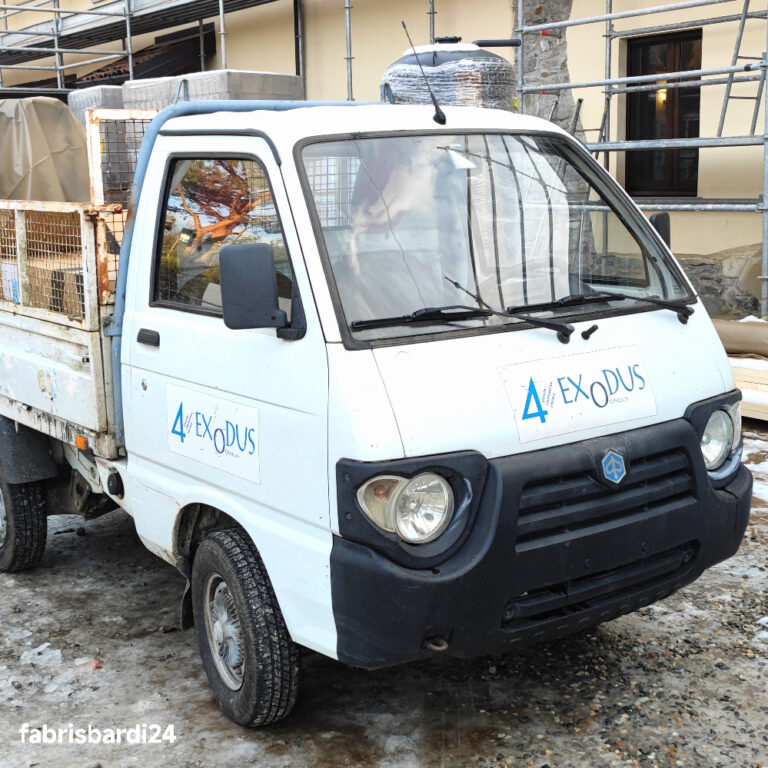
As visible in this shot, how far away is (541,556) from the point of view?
10.5 ft

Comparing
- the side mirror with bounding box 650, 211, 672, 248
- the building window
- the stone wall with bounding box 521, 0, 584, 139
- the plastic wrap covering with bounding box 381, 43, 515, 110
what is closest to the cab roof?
the side mirror with bounding box 650, 211, 672, 248

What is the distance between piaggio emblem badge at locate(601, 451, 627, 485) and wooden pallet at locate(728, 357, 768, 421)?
420cm

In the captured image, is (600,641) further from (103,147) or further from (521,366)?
(103,147)

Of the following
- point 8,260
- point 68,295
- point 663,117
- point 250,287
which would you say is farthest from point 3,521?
point 663,117

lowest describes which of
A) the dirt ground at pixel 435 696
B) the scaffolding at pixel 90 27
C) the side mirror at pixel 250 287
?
the dirt ground at pixel 435 696

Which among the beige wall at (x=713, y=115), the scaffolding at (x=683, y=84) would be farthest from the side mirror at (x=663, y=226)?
the beige wall at (x=713, y=115)

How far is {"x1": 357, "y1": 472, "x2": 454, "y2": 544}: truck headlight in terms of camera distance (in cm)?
306

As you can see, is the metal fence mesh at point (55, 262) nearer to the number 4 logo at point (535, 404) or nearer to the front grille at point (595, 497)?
the number 4 logo at point (535, 404)

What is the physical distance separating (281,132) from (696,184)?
7.69 m

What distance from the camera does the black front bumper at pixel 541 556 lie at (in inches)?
121

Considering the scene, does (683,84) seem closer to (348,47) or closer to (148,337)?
(348,47)

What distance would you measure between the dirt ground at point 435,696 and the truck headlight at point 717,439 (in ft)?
2.88

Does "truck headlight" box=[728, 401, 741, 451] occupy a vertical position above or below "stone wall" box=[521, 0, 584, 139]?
below

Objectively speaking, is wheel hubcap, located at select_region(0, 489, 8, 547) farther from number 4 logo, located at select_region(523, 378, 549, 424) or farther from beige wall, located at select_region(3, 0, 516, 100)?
beige wall, located at select_region(3, 0, 516, 100)
